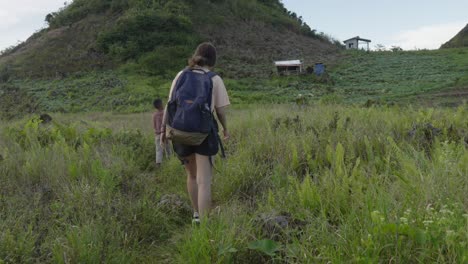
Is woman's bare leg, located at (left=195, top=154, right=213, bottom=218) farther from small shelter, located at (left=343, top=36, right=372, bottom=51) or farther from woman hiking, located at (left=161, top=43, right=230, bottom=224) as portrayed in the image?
small shelter, located at (left=343, top=36, right=372, bottom=51)

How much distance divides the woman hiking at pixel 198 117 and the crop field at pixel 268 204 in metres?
0.36

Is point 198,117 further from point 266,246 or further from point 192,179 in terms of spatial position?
point 266,246

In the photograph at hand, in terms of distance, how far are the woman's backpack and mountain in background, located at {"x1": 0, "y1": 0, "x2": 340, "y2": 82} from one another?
26.9m

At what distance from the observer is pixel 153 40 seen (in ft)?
112

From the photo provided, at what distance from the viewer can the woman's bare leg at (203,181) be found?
139 inches

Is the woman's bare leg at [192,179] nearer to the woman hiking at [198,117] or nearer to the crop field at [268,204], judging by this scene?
the woman hiking at [198,117]

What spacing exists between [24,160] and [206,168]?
2.88 meters

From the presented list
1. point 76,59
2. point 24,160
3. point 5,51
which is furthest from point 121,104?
point 5,51

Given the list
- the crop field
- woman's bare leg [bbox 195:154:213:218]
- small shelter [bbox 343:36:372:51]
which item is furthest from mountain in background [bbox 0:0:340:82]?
woman's bare leg [bbox 195:154:213:218]

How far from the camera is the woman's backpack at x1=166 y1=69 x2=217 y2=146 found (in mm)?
3287

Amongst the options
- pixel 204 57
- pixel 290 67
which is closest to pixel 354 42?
pixel 290 67

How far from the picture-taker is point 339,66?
34.7 metres

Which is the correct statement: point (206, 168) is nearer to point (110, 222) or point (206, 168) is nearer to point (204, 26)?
point (110, 222)

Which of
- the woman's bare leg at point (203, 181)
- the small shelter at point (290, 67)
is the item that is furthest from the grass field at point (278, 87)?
the woman's bare leg at point (203, 181)
